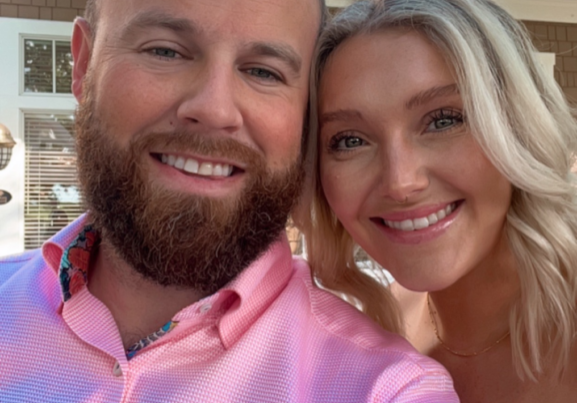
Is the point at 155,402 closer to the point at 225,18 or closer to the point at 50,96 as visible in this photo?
the point at 225,18

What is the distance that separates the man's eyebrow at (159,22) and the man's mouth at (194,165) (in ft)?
1.06

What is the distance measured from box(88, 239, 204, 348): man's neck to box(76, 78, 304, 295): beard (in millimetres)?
70

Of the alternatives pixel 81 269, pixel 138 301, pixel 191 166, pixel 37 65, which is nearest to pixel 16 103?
pixel 37 65

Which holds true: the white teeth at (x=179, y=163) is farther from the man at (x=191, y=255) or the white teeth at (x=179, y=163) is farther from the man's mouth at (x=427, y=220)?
the man's mouth at (x=427, y=220)

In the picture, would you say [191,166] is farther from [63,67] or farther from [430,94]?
[63,67]

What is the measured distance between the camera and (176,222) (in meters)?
1.41

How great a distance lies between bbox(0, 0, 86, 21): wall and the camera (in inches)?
162

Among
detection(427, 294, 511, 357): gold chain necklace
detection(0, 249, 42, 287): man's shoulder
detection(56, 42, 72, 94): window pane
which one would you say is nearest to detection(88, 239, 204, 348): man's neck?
detection(0, 249, 42, 287): man's shoulder

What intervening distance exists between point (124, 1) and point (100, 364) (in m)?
0.93

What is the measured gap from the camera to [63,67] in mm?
4266

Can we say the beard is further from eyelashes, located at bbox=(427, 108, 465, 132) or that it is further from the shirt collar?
eyelashes, located at bbox=(427, 108, 465, 132)

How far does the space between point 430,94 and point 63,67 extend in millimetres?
3442

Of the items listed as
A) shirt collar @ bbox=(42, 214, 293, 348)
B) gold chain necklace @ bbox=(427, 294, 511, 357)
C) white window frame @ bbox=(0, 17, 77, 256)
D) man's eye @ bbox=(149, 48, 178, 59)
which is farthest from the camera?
white window frame @ bbox=(0, 17, 77, 256)

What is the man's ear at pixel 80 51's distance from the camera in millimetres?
1781
